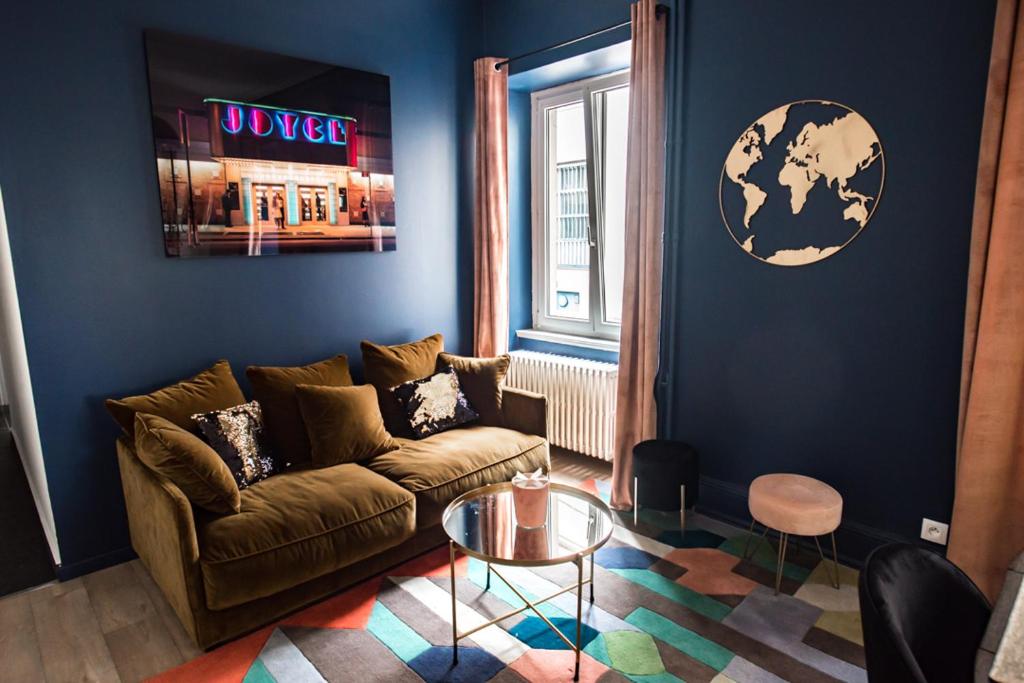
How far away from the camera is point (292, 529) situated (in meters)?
2.55

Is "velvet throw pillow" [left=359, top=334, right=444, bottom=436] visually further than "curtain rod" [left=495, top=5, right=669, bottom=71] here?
Yes

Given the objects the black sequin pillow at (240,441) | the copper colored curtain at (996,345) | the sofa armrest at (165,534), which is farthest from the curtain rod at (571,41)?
the sofa armrest at (165,534)

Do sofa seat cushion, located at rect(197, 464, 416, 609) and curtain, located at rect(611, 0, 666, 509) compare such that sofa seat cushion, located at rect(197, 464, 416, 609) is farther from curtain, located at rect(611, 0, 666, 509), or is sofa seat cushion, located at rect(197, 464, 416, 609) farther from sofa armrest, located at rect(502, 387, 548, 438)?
curtain, located at rect(611, 0, 666, 509)

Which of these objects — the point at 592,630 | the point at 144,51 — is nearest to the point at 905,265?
the point at 592,630

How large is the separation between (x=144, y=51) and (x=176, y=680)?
2.71m

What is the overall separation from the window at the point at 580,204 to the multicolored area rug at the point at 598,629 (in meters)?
1.83

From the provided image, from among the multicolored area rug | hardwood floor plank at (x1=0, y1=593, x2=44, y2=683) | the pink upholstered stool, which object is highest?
the pink upholstered stool

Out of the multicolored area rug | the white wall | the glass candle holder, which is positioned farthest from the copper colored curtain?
the white wall

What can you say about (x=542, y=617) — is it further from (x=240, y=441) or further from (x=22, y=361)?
(x=22, y=361)

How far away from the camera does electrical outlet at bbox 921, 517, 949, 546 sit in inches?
106

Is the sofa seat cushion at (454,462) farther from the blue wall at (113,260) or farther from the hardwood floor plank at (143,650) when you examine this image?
the hardwood floor plank at (143,650)

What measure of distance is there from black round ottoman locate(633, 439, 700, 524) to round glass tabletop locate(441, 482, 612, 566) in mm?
608

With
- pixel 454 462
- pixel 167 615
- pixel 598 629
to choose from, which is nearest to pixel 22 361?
pixel 167 615

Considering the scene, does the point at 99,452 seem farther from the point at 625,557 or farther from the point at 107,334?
the point at 625,557
